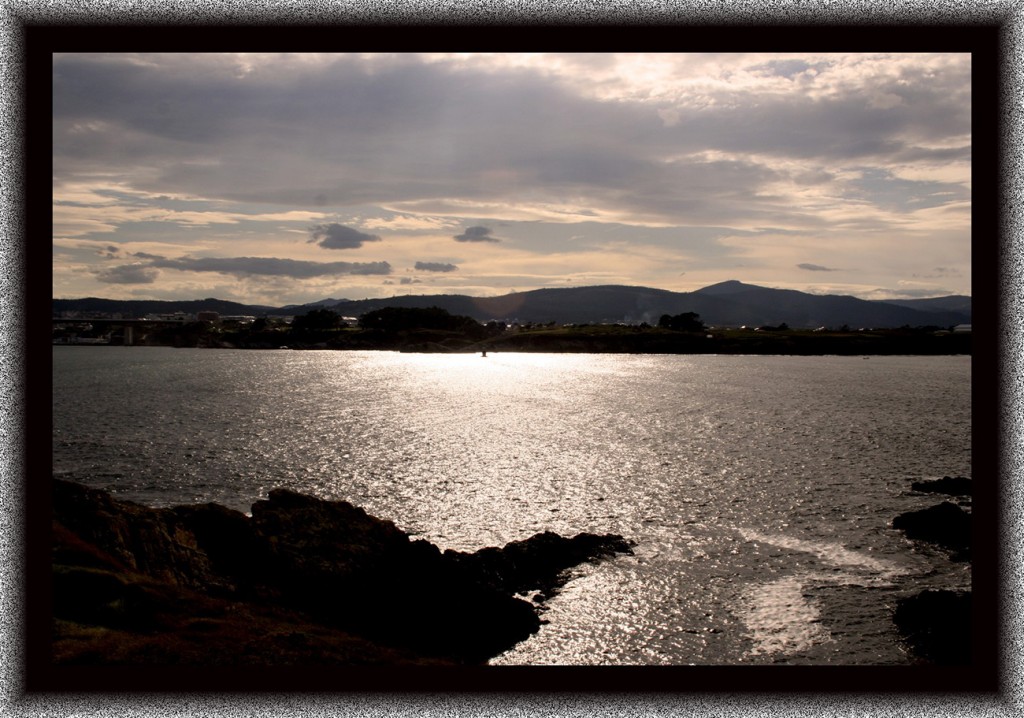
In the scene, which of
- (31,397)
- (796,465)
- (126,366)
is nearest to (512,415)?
→ (796,465)

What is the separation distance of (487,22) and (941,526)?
31.6 meters

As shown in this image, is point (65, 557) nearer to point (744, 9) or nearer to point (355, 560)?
point (355, 560)

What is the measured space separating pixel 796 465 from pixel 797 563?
25.9 m

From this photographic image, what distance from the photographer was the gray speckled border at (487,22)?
5.96m

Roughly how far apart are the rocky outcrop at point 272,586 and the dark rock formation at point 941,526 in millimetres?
18927

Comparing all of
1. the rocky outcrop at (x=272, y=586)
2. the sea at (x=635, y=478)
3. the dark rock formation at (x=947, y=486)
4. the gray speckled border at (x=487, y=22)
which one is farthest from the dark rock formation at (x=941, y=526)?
the gray speckled border at (x=487, y=22)

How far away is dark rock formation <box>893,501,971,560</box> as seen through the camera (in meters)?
29.2

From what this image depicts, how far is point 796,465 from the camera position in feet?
168

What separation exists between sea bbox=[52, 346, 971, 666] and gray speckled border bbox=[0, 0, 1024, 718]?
12182mm

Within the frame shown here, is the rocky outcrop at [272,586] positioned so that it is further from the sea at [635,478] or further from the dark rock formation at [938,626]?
the dark rock formation at [938,626]

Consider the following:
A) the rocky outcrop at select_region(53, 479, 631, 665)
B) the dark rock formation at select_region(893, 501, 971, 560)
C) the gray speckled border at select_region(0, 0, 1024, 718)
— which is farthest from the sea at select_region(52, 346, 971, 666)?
the gray speckled border at select_region(0, 0, 1024, 718)

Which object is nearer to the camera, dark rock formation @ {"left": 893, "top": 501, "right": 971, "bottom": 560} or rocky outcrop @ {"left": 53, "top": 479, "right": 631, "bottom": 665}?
rocky outcrop @ {"left": 53, "top": 479, "right": 631, "bottom": 665}

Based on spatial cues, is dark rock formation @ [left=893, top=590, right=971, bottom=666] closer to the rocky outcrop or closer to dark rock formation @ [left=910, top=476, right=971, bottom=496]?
the rocky outcrop

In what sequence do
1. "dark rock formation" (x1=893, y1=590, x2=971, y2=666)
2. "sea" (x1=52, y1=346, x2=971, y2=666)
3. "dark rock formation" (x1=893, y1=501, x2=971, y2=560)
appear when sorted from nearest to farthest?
"dark rock formation" (x1=893, y1=590, x2=971, y2=666)
"sea" (x1=52, y1=346, x2=971, y2=666)
"dark rock formation" (x1=893, y1=501, x2=971, y2=560)
